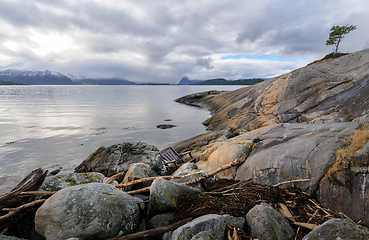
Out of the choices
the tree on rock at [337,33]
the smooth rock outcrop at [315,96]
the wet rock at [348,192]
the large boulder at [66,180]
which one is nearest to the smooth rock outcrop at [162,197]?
the large boulder at [66,180]

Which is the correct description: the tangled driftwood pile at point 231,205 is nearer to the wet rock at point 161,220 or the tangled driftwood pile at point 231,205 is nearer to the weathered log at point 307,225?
the weathered log at point 307,225

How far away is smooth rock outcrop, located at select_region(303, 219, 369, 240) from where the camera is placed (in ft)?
8.39

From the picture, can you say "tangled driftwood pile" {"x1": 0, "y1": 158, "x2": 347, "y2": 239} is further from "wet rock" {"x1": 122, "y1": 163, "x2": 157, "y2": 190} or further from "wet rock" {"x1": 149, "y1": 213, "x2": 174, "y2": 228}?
"wet rock" {"x1": 122, "y1": 163, "x2": 157, "y2": 190}

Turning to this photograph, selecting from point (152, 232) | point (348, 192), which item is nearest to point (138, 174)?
point (152, 232)

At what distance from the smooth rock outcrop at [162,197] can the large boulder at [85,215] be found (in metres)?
0.47

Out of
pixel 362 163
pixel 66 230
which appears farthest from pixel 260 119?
pixel 66 230

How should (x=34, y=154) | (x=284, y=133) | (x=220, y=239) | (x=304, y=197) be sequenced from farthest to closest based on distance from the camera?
(x=34, y=154)
(x=284, y=133)
(x=304, y=197)
(x=220, y=239)

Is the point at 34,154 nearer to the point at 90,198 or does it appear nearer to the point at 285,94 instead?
the point at 90,198

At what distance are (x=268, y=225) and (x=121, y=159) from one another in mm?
8759

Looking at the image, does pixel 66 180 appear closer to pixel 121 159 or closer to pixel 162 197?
pixel 162 197

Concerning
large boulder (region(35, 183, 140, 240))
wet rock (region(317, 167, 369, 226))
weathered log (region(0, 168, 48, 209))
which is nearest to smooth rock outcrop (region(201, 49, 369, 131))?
wet rock (region(317, 167, 369, 226))

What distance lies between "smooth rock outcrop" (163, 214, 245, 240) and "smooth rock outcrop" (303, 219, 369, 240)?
1.18 metres

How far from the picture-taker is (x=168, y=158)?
1226 cm

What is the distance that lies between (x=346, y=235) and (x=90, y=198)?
14.9ft
